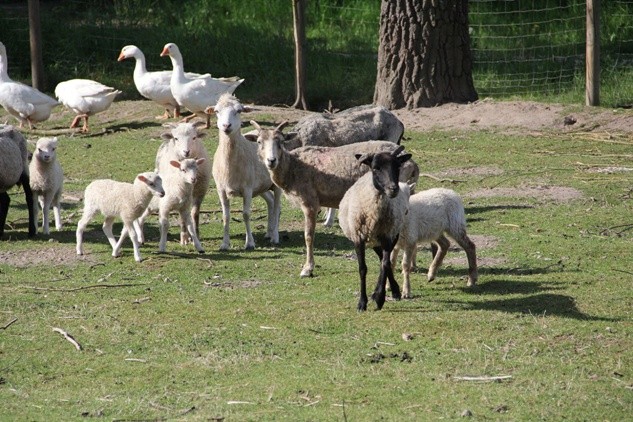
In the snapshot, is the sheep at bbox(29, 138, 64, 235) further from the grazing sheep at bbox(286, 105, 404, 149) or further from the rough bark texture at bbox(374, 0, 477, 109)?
the rough bark texture at bbox(374, 0, 477, 109)

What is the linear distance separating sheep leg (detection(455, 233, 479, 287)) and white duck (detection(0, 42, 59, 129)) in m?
9.02

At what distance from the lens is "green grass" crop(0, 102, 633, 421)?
261 inches

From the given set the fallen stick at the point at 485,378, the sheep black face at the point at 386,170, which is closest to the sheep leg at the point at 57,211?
the sheep black face at the point at 386,170

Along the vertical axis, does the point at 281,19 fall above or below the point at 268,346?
above

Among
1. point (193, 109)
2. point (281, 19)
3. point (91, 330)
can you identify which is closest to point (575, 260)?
point (91, 330)

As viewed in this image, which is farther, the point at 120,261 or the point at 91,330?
the point at 120,261

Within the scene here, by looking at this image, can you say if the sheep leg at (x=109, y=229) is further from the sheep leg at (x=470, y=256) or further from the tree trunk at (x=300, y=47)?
the tree trunk at (x=300, y=47)

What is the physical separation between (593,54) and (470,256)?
8.21 meters

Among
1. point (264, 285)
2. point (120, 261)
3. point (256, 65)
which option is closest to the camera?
point (264, 285)

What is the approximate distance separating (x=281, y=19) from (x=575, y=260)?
13.0m

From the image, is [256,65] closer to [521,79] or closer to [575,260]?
[521,79]

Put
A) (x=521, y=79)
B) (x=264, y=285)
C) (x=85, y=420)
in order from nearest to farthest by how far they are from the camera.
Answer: (x=85, y=420)
(x=264, y=285)
(x=521, y=79)

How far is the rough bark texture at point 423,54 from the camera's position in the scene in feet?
56.0

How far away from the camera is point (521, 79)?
19.1 m
